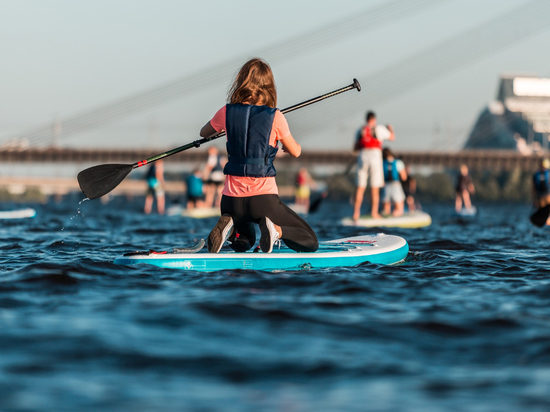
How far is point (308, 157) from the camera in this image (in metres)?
57.8

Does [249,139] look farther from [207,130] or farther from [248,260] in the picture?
[248,260]

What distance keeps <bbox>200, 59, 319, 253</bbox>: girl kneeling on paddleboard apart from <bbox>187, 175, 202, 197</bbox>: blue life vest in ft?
44.1

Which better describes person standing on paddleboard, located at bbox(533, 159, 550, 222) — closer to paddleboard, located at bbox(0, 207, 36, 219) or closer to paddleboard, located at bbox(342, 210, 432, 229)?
paddleboard, located at bbox(342, 210, 432, 229)

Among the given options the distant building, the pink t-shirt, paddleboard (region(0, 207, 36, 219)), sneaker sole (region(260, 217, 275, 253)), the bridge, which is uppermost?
the distant building

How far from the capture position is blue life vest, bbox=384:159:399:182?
1425 cm

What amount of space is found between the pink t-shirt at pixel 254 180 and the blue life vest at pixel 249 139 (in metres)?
0.05

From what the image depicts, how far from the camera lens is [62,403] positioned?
7.97 ft

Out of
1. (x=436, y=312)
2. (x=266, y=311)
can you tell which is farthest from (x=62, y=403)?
(x=436, y=312)

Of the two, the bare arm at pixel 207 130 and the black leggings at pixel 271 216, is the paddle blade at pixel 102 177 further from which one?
the black leggings at pixel 271 216

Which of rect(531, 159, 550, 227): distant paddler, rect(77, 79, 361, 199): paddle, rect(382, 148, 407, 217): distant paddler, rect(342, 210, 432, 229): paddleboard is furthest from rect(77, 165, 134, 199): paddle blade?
rect(531, 159, 550, 227): distant paddler

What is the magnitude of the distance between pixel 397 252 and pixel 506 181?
102m

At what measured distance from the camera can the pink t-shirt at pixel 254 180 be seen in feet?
17.5

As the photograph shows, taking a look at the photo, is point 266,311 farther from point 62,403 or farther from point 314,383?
point 62,403

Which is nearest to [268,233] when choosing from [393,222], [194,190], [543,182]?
[393,222]
